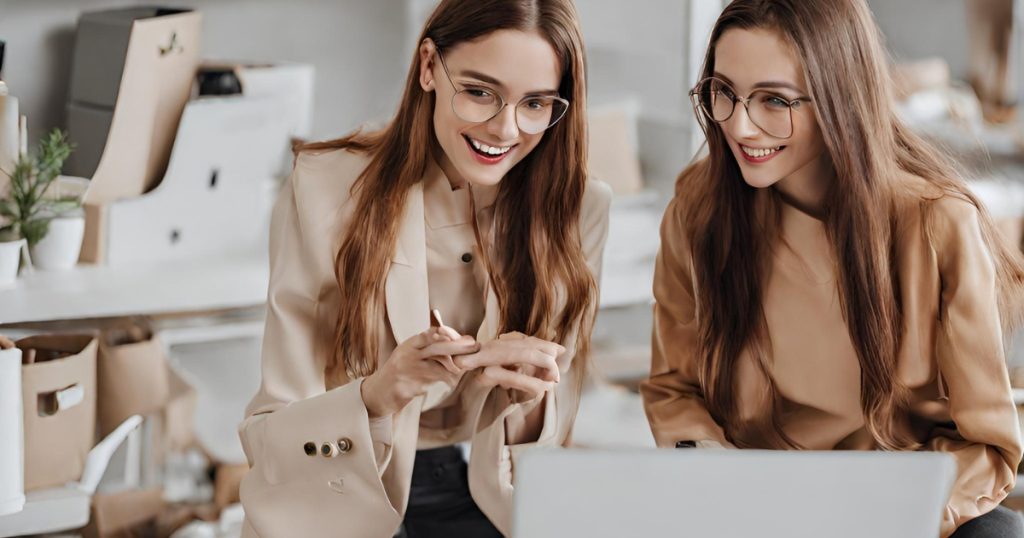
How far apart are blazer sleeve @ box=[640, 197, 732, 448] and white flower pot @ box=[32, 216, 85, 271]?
2.81 feet

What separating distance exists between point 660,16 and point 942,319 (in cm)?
105

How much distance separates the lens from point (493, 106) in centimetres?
125

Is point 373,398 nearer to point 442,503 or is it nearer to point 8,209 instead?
point 442,503

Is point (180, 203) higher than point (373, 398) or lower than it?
higher

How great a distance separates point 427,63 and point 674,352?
0.45 metres

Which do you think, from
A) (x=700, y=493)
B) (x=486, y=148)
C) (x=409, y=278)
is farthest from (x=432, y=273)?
(x=700, y=493)

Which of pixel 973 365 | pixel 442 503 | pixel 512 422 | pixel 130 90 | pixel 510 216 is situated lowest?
pixel 442 503

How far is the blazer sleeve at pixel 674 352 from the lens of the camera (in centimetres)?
139

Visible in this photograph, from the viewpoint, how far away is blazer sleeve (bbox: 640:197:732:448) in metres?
1.39

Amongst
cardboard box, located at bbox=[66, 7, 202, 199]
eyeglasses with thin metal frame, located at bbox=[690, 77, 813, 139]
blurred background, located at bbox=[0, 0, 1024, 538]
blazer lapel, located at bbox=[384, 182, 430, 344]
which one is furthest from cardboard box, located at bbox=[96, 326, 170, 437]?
eyeglasses with thin metal frame, located at bbox=[690, 77, 813, 139]

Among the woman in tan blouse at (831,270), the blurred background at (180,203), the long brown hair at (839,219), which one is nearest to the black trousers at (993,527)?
the woman in tan blouse at (831,270)

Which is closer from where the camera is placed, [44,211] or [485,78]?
[485,78]

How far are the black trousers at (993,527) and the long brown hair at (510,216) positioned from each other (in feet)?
1.44

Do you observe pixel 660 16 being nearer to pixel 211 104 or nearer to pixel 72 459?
pixel 211 104
